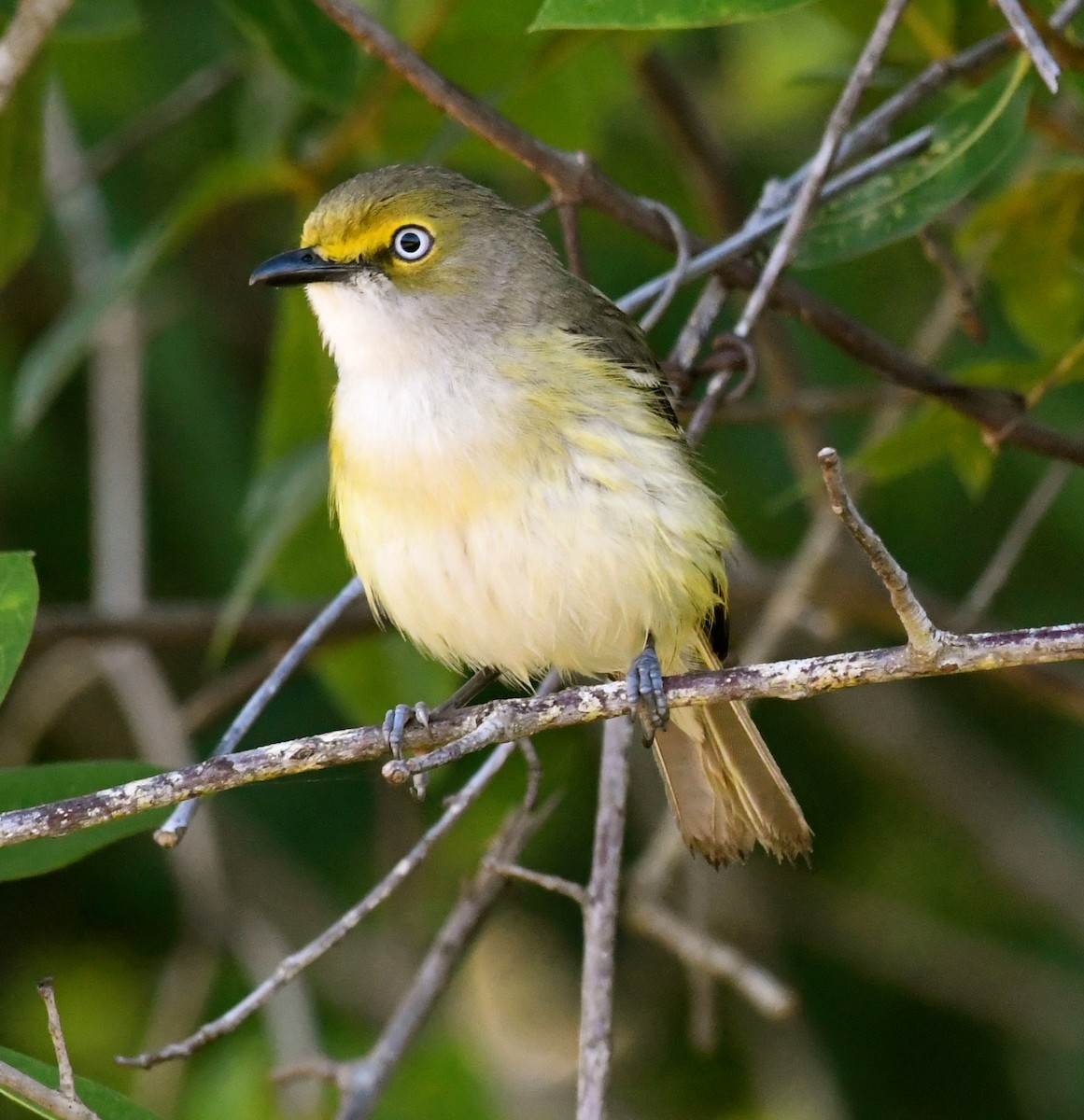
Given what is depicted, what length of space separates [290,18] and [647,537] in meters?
1.51

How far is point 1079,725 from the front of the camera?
16.5ft

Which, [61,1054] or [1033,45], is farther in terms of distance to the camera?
[1033,45]

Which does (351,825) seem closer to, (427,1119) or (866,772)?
(427,1119)

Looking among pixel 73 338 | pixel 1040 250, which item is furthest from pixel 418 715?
pixel 1040 250

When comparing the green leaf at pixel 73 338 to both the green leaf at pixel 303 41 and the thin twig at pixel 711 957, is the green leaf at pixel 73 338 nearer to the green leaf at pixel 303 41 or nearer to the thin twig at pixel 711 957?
the green leaf at pixel 303 41

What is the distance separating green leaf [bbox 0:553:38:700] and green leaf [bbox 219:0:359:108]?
5.35ft

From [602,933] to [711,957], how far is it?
0.98 m

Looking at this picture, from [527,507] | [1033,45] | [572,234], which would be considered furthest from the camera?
[572,234]

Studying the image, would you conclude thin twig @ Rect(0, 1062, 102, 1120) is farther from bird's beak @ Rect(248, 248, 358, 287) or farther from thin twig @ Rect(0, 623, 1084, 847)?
bird's beak @ Rect(248, 248, 358, 287)

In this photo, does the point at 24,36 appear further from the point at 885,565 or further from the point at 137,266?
the point at 885,565

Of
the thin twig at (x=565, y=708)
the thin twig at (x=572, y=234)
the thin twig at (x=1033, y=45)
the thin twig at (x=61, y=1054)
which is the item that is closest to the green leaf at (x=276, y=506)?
the thin twig at (x=572, y=234)

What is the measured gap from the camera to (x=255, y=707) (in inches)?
111

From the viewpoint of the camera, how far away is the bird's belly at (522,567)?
3.04 m

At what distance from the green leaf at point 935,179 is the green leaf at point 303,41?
1186 mm
